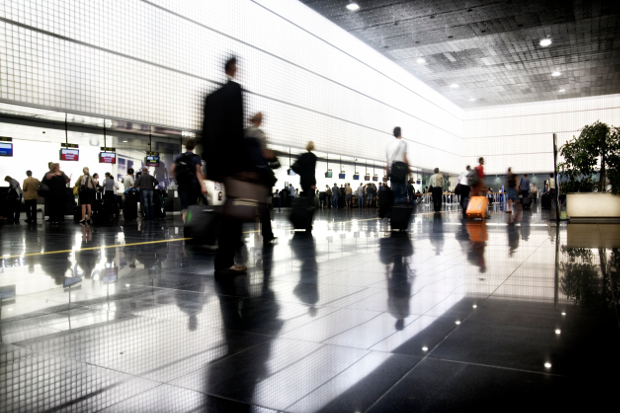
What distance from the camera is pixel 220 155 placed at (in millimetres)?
3732

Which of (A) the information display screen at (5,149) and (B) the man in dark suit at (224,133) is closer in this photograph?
(B) the man in dark suit at (224,133)

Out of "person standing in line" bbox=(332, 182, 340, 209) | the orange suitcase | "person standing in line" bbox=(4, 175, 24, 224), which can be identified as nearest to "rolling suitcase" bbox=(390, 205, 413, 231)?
the orange suitcase

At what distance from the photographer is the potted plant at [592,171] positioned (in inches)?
443

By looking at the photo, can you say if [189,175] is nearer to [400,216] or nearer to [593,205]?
[400,216]

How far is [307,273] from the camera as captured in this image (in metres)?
4.19

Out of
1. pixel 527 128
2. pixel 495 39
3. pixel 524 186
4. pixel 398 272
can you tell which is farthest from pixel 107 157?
pixel 527 128

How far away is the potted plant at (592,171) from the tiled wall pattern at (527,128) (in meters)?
26.8

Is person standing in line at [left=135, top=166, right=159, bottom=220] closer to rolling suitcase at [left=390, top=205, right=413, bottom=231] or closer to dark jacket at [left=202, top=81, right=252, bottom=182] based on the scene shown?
rolling suitcase at [left=390, top=205, right=413, bottom=231]

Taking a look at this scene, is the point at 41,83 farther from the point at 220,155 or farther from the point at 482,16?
the point at 482,16

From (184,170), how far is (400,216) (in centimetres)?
389

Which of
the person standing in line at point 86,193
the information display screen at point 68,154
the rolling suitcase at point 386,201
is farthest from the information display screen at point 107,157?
the rolling suitcase at point 386,201

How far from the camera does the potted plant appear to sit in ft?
36.9

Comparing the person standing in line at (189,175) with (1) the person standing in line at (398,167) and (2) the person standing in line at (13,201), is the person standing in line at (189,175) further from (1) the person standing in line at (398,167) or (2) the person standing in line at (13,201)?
(2) the person standing in line at (13,201)

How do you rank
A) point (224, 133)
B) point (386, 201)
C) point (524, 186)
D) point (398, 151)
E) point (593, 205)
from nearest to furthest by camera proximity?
1. point (224, 133)
2. point (398, 151)
3. point (386, 201)
4. point (593, 205)
5. point (524, 186)
